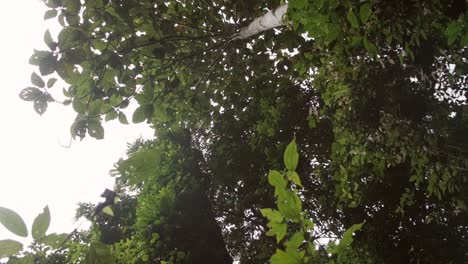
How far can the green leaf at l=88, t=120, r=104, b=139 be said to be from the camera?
2.55 metres

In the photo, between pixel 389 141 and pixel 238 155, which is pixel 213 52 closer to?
pixel 389 141

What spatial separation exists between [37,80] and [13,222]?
6.08 feet

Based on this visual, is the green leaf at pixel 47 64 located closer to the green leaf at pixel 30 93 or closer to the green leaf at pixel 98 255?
the green leaf at pixel 30 93

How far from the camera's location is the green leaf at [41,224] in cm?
74

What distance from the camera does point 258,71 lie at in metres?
4.51

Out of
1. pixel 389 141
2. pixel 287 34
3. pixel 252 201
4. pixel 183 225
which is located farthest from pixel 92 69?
pixel 252 201

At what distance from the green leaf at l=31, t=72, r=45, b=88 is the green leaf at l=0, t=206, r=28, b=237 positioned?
1.84m

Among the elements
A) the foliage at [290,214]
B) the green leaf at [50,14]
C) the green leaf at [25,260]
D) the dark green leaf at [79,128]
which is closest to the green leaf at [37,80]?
the dark green leaf at [79,128]

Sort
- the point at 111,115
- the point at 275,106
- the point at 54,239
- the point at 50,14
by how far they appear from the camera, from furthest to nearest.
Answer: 1. the point at 275,106
2. the point at 111,115
3. the point at 50,14
4. the point at 54,239

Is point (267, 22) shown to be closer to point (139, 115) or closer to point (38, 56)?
point (139, 115)

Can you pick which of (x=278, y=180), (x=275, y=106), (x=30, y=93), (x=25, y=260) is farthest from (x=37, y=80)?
(x=275, y=106)

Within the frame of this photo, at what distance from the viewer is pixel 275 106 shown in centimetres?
701

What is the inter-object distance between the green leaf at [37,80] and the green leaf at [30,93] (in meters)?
0.03

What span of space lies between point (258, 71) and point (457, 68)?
8.42 ft
